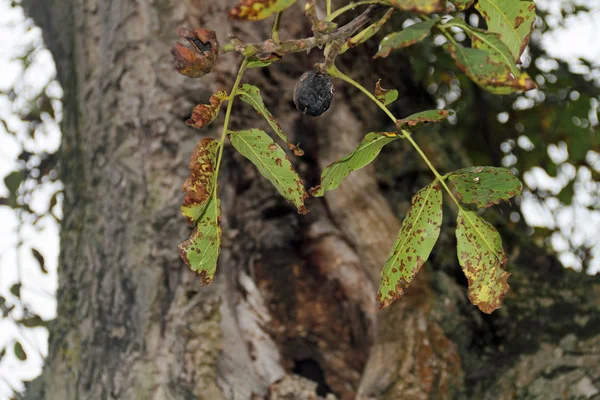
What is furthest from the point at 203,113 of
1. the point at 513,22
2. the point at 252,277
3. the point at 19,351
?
the point at 19,351

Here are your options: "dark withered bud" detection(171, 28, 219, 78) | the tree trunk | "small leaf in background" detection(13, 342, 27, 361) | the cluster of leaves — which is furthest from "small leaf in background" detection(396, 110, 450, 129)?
"small leaf in background" detection(13, 342, 27, 361)

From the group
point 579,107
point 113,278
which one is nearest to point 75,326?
point 113,278

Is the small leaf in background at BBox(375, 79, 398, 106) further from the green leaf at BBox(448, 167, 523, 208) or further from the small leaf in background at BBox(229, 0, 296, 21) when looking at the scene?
the small leaf in background at BBox(229, 0, 296, 21)

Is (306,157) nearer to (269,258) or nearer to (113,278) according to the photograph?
(269,258)

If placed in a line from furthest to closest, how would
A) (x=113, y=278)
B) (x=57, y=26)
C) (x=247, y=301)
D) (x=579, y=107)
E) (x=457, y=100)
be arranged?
1. (x=457, y=100)
2. (x=579, y=107)
3. (x=57, y=26)
4. (x=247, y=301)
5. (x=113, y=278)

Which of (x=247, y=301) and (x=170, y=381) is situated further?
(x=247, y=301)

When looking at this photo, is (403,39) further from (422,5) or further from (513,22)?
(513,22)
